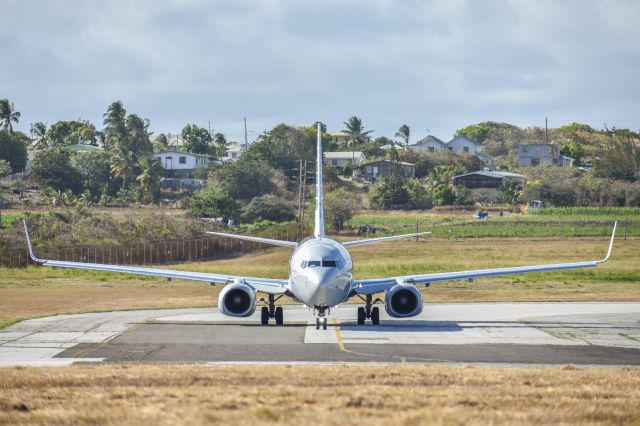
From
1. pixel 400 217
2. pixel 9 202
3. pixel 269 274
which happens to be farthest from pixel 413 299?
pixel 9 202

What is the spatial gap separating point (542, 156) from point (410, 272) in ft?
419

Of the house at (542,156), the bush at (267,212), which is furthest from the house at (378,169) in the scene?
the bush at (267,212)

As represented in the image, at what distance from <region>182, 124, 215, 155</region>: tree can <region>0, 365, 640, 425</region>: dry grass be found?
548 feet

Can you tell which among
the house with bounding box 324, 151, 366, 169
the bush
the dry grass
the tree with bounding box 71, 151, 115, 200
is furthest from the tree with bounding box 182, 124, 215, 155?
the dry grass

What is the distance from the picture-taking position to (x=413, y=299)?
35.0 meters

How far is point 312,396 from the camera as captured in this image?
52.6 ft

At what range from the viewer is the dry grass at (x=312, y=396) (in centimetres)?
1419

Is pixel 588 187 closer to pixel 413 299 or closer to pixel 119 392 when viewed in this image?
pixel 413 299

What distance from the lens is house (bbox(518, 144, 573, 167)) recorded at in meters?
185

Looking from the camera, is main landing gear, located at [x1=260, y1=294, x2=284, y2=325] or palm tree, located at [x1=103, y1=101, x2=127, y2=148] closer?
main landing gear, located at [x1=260, y1=294, x2=284, y2=325]

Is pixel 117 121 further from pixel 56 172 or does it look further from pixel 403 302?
pixel 403 302

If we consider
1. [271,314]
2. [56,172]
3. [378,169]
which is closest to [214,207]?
[56,172]

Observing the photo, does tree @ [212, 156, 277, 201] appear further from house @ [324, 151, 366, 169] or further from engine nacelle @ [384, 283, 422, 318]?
engine nacelle @ [384, 283, 422, 318]

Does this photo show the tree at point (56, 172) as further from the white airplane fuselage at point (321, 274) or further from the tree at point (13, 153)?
the white airplane fuselage at point (321, 274)
